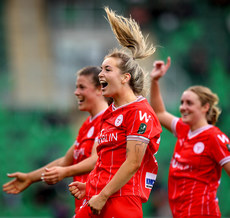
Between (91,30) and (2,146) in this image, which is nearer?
(2,146)

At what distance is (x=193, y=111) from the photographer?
16.8 feet

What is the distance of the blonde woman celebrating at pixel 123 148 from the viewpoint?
3621 millimetres

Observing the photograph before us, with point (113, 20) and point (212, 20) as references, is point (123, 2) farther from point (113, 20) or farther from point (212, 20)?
point (113, 20)

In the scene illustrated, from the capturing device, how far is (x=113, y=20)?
4180mm

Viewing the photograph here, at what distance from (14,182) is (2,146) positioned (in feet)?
23.4

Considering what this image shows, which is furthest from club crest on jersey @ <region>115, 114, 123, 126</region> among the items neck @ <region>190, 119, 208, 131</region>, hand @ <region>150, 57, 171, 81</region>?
hand @ <region>150, 57, 171, 81</region>

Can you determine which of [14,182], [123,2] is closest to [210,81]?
[123,2]

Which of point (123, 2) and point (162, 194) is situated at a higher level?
point (123, 2)

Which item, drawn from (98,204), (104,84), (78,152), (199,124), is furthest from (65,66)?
(98,204)

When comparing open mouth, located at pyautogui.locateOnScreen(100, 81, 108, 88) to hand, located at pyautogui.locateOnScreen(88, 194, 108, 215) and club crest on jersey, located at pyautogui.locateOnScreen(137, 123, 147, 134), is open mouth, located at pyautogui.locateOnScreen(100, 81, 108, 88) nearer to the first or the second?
club crest on jersey, located at pyautogui.locateOnScreen(137, 123, 147, 134)

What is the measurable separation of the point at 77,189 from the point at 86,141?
3.35 ft

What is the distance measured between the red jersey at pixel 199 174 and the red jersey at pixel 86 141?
91 centimetres

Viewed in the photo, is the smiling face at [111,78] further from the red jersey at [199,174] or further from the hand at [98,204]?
the red jersey at [199,174]

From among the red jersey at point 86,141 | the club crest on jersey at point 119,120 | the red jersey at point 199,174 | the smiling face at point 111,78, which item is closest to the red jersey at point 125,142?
the club crest on jersey at point 119,120
